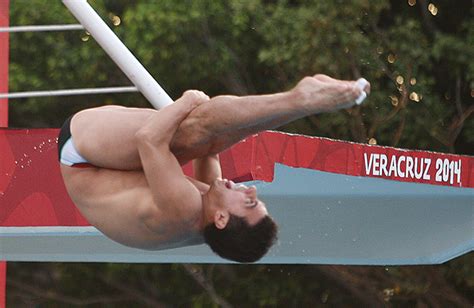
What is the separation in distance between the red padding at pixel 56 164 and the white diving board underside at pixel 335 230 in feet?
0.27

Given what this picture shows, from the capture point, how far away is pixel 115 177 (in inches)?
205

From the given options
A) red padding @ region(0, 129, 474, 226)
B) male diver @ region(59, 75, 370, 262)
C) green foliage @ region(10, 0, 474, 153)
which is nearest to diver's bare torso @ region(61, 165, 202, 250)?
male diver @ region(59, 75, 370, 262)

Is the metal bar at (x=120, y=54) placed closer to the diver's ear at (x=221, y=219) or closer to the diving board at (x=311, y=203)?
the diver's ear at (x=221, y=219)

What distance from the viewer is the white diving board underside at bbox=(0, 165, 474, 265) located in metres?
7.52

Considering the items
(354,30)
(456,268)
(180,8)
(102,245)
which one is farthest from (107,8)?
(102,245)

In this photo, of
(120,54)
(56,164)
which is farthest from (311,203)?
(120,54)

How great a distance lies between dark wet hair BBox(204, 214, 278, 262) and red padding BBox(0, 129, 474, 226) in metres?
1.72

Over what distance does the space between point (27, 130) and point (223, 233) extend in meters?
2.10

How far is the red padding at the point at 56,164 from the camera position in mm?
6840

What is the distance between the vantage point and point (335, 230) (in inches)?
316

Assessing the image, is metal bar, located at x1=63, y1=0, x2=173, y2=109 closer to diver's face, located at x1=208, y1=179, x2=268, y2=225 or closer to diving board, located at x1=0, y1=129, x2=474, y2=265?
diver's face, located at x1=208, y1=179, x2=268, y2=225

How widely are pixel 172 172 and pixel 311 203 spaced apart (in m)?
2.86

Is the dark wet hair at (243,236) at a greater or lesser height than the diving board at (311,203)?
greater

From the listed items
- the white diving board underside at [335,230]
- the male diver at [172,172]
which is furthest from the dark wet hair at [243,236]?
the white diving board underside at [335,230]
